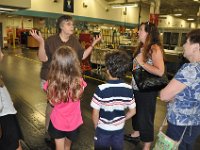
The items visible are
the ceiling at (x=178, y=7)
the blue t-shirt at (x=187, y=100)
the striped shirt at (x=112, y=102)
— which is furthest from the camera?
the ceiling at (x=178, y=7)

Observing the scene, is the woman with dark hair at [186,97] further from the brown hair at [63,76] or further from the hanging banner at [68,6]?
the hanging banner at [68,6]

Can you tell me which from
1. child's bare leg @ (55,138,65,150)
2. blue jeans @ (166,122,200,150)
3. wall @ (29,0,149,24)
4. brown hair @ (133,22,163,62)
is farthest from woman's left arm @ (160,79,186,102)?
wall @ (29,0,149,24)

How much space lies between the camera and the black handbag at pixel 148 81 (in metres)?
2.47

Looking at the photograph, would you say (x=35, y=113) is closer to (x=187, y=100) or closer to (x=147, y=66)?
(x=147, y=66)

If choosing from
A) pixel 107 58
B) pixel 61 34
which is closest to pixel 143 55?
pixel 107 58

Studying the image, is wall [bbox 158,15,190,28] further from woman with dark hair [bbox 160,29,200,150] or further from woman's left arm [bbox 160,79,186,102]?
woman's left arm [bbox 160,79,186,102]

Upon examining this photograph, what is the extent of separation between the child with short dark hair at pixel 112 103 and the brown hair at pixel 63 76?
0.30 m

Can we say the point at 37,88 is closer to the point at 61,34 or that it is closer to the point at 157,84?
the point at 61,34

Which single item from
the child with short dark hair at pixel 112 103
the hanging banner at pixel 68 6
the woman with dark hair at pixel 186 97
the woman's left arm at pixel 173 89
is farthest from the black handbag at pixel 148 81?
the hanging banner at pixel 68 6

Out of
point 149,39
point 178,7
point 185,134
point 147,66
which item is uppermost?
point 178,7

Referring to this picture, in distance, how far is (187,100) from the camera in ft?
5.81

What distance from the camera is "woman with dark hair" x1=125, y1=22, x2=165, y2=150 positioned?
2.40 metres

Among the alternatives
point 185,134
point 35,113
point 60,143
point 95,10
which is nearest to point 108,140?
point 60,143

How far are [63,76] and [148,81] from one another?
38.3 inches
